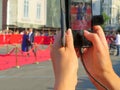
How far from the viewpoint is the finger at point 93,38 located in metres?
2.07

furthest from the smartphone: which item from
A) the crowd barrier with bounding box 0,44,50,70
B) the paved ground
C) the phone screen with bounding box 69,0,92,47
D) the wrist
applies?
the crowd barrier with bounding box 0,44,50,70

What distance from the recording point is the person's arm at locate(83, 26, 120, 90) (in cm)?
215

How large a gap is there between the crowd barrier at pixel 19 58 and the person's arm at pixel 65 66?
50.9 feet

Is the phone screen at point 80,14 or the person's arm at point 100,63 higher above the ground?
the phone screen at point 80,14

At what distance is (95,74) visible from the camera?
219 centimetres

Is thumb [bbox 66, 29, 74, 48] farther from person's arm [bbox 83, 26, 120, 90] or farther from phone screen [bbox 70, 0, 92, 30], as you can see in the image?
person's arm [bbox 83, 26, 120, 90]

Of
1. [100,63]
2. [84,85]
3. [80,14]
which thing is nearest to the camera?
[80,14]

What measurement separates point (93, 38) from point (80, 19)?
4.4 inches

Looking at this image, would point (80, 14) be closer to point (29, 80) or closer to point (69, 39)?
point (69, 39)

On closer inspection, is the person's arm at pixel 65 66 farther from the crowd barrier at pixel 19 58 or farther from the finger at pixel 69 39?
the crowd barrier at pixel 19 58

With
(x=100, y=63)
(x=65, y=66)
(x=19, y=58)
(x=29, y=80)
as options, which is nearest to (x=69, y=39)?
(x=65, y=66)

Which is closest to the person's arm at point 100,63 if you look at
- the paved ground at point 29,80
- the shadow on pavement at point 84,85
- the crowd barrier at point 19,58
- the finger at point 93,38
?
the finger at point 93,38

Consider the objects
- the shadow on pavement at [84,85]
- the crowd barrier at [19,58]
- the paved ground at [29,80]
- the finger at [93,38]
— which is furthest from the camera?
the crowd barrier at [19,58]

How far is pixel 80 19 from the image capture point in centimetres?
206
